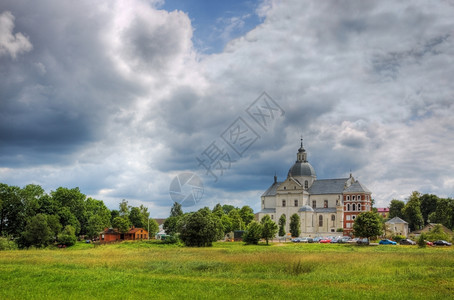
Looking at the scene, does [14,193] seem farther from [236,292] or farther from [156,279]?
[236,292]

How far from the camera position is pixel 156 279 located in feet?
77.3

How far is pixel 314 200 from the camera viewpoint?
332 feet

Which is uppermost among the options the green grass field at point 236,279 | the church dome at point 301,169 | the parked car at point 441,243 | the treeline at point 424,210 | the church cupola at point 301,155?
the church cupola at point 301,155

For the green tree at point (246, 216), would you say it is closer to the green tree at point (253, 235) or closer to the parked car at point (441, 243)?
the green tree at point (253, 235)

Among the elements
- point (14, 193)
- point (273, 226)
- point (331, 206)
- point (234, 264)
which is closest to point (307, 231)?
point (331, 206)

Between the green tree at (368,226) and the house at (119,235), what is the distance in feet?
154

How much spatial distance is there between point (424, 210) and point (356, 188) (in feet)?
99.1

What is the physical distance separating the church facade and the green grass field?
6154cm

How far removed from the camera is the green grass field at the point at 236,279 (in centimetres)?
1948

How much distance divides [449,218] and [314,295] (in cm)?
8764

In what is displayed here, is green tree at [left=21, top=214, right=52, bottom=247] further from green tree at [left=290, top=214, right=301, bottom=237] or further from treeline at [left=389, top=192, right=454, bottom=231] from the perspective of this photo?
treeline at [left=389, top=192, right=454, bottom=231]

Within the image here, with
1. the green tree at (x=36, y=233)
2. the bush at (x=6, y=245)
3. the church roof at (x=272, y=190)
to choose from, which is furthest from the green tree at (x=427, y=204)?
the bush at (x=6, y=245)

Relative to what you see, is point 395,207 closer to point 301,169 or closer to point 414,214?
point 414,214

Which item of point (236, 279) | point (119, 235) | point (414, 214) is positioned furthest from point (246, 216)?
point (236, 279)
